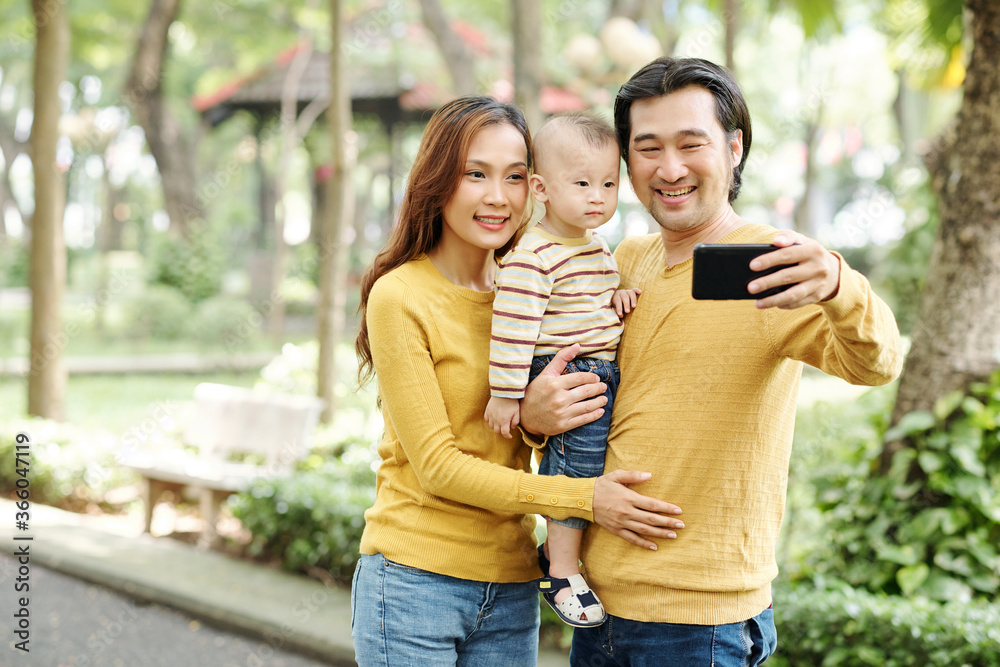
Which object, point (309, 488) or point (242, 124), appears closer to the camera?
point (309, 488)

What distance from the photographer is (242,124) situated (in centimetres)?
2803

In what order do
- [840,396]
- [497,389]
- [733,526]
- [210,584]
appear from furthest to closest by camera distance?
[840,396] < [210,584] < [497,389] < [733,526]

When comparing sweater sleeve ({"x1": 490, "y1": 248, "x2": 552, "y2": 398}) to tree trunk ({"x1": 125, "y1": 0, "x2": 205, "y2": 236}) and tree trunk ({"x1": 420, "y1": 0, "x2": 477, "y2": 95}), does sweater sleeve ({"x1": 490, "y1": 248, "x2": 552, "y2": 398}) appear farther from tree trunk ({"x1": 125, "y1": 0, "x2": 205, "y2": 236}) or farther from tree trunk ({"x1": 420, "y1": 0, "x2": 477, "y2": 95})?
tree trunk ({"x1": 125, "y1": 0, "x2": 205, "y2": 236})

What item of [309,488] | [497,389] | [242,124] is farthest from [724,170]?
[242,124]

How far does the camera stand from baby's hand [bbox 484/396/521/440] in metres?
1.95

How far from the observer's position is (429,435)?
191 cm

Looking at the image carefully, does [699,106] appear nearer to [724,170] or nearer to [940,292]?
[724,170]

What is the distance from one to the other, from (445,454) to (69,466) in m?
5.73

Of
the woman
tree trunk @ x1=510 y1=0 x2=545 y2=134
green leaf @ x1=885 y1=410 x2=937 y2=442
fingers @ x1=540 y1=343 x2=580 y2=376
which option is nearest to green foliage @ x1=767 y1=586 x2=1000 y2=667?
green leaf @ x1=885 y1=410 x2=937 y2=442

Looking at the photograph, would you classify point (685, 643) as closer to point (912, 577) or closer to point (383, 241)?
point (912, 577)

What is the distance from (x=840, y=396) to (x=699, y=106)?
8549mm

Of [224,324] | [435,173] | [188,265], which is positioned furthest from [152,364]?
[435,173]

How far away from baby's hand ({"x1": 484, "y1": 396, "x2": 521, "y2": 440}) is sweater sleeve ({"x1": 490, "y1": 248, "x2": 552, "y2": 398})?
27 mm

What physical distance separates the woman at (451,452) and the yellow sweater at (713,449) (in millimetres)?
87
